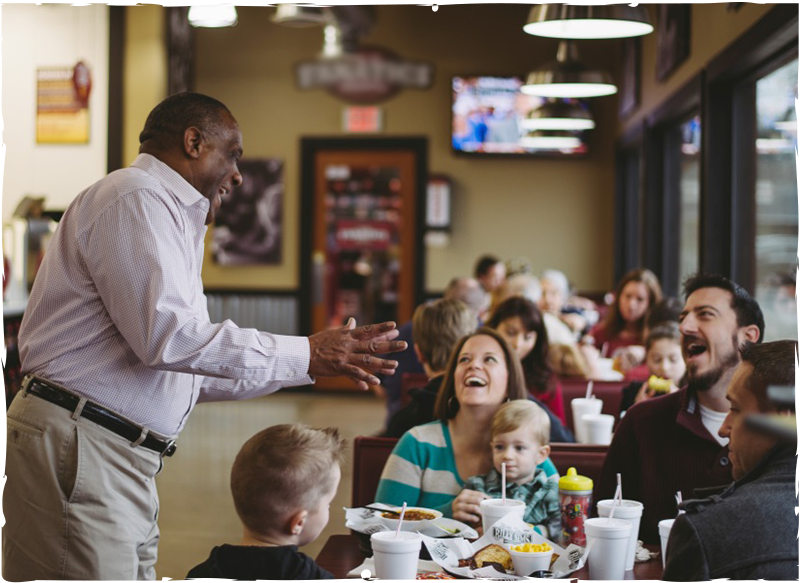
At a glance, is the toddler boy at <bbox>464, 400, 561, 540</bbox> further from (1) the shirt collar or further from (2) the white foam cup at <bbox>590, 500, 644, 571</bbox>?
(1) the shirt collar

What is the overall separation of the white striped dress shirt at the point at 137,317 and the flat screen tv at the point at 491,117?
877 centimetres

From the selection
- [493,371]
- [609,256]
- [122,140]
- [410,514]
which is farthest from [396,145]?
[410,514]

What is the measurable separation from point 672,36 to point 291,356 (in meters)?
6.16

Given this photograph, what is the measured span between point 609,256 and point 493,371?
8.24 meters

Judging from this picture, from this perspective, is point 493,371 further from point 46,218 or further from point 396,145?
point 396,145

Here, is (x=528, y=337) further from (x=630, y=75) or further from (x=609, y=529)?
(x=630, y=75)

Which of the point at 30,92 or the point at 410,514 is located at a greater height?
the point at 30,92

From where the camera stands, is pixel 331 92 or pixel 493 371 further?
pixel 331 92

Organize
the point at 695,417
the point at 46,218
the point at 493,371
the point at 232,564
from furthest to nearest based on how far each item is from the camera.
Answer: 1. the point at 46,218
2. the point at 493,371
3. the point at 695,417
4. the point at 232,564

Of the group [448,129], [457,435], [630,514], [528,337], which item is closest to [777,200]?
[528,337]

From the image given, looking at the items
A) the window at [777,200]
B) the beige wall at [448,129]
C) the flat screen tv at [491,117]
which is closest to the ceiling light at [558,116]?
the window at [777,200]

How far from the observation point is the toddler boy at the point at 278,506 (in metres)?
Result: 2.02

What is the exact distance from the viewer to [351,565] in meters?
2.47

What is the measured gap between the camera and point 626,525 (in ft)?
7.55
